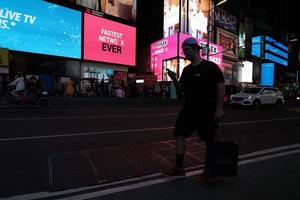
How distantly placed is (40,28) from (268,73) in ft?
183

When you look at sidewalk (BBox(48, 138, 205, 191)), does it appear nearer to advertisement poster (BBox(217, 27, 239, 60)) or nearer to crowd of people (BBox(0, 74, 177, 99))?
crowd of people (BBox(0, 74, 177, 99))

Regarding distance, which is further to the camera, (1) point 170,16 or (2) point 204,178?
(1) point 170,16

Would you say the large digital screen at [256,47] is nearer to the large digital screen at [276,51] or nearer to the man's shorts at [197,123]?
the large digital screen at [276,51]

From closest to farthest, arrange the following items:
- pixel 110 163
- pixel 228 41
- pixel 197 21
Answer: pixel 110 163
pixel 197 21
pixel 228 41

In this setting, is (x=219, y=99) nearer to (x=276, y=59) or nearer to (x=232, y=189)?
(x=232, y=189)

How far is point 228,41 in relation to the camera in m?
57.5

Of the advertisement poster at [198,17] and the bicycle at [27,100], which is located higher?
the advertisement poster at [198,17]

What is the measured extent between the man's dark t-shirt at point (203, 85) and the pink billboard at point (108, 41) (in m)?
31.6

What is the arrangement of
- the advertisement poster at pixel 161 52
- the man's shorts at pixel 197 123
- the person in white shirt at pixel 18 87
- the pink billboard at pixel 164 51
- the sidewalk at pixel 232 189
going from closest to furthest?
1. the sidewalk at pixel 232 189
2. the man's shorts at pixel 197 123
3. the person in white shirt at pixel 18 87
4. the pink billboard at pixel 164 51
5. the advertisement poster at pixel 161 52

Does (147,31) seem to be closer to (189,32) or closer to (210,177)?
(189,32)

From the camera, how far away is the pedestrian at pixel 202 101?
5039 millimetres

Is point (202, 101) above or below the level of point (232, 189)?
above

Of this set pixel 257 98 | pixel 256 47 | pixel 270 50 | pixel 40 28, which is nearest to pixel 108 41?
pixel 40 28

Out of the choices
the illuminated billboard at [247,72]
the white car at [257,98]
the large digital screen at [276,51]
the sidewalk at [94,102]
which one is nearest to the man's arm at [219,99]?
the sidewalk at [94,102]
